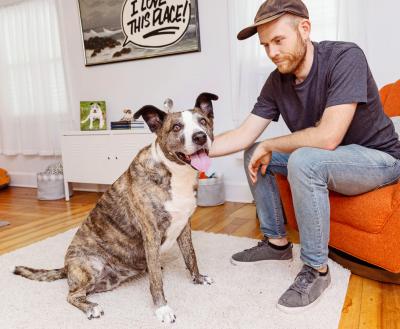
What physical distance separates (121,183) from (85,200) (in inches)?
90.4

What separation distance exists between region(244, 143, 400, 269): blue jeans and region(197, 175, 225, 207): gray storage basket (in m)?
1.66

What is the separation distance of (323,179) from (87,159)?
2779 mm

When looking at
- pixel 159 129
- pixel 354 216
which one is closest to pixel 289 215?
pixel 354 216

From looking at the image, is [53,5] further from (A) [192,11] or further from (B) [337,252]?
(B) [337,252]

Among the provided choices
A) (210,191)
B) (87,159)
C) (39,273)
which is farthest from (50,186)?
(39,273)

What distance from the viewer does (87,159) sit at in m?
3.63

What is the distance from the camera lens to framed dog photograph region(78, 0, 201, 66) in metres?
3.29

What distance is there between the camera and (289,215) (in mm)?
1962

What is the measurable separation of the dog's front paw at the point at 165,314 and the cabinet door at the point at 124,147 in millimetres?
1993

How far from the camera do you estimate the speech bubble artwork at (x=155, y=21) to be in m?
3.30

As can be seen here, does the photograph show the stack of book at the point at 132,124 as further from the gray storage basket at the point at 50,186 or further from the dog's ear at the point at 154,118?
the dog's ear at the point at 154,118

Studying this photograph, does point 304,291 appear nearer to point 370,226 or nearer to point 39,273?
point 370,226

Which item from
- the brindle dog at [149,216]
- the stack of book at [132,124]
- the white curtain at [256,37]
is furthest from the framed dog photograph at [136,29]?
the brindle dog at [149,216]

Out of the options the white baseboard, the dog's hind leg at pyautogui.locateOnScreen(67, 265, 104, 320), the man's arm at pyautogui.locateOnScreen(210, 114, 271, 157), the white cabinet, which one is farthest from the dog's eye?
the white baseboard
